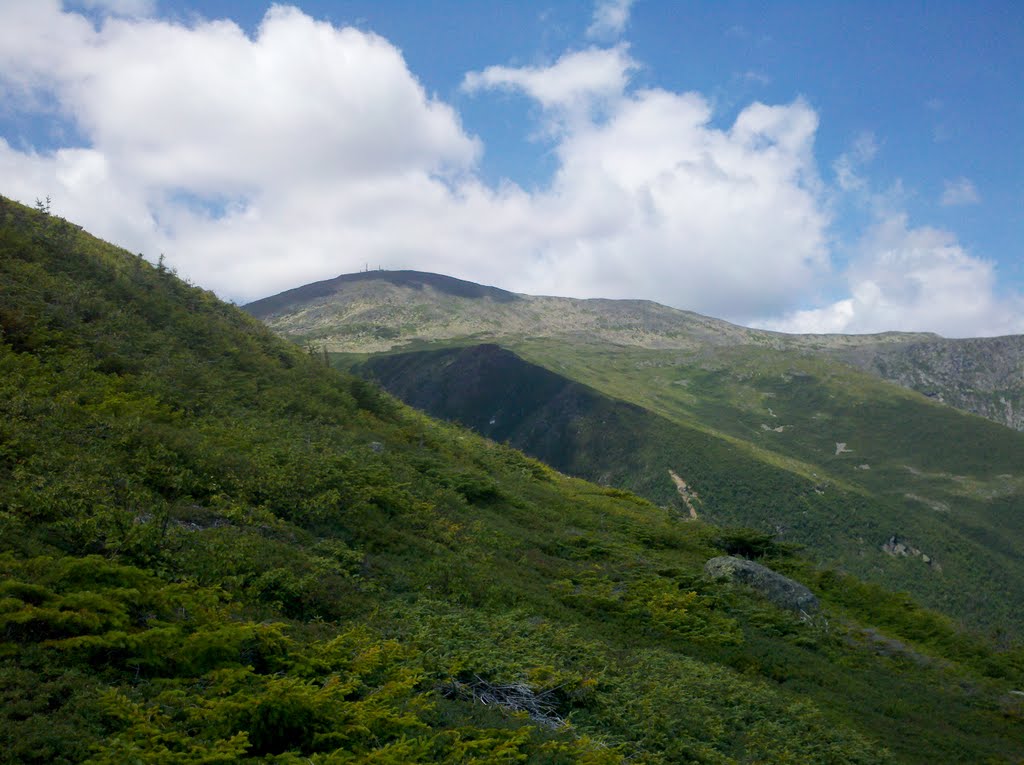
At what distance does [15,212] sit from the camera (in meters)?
32.3

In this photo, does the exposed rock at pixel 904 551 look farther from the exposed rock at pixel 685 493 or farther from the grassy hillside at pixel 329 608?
the grassy hillside at pixel 329 608

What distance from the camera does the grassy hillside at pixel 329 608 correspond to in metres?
8.09

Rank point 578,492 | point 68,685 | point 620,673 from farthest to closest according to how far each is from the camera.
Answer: point 578,492 → point 620,673 → point 68,685

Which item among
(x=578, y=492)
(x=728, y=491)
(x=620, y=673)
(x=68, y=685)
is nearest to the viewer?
(x=68, y=685)

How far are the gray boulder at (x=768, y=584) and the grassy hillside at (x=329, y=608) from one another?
1.19 metres

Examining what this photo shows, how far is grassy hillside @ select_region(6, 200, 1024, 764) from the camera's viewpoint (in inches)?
318

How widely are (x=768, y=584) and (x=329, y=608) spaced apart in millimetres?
20756

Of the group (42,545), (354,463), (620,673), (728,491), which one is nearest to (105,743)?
(42,545)

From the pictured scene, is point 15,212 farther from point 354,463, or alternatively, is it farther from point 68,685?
point 68,685

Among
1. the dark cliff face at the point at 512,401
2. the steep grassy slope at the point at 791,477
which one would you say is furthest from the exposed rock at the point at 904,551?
the dark cliff face at the point at 512,401

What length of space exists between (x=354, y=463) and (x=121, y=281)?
56.7 feet

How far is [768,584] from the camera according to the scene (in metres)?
27.3

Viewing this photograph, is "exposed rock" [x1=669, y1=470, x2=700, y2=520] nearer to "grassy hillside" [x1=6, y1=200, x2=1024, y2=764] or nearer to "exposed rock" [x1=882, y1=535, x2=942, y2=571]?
"exposed rock" [x1=882, y1=535, x2=942, y2=571]

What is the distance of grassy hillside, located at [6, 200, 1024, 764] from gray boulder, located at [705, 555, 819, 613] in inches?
46.7
